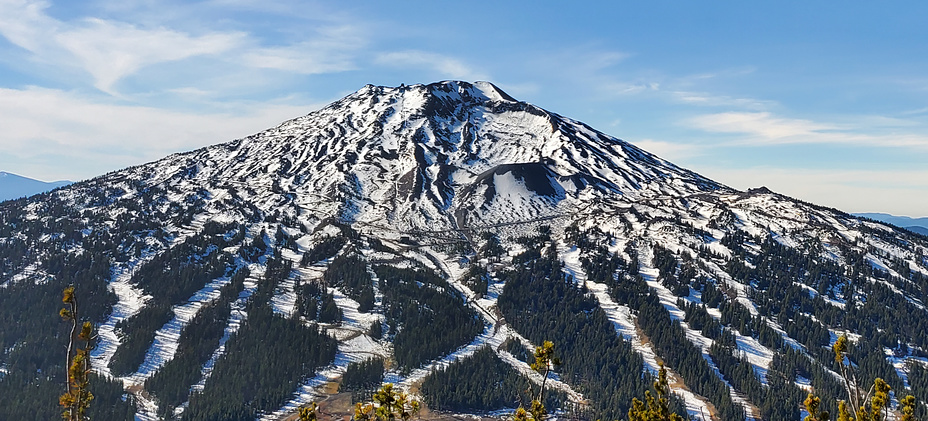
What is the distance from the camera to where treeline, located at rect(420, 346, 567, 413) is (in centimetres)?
9738

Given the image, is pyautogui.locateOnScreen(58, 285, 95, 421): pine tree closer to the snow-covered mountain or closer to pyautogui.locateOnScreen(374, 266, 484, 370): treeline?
the snow-covered mountain

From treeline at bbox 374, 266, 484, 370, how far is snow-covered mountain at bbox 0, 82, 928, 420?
47cm

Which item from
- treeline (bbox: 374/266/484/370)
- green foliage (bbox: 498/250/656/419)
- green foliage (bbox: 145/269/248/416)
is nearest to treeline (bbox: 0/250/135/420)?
green foliage (bbox: 145/269/248/416)

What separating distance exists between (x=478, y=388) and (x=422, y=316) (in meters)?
26.9

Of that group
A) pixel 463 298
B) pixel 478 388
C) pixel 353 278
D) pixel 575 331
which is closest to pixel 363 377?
pixel 478 388

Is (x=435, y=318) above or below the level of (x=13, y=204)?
below

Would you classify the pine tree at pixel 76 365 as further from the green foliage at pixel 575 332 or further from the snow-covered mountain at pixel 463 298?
the green foliage at pixel 575 332

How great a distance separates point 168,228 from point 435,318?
9588cm

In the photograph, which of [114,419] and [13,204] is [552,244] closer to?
[114,419]

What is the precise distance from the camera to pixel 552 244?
558ft

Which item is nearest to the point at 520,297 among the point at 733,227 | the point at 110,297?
the point at 733,227

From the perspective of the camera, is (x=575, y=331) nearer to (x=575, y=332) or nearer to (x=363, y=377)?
(x=575, y=332)

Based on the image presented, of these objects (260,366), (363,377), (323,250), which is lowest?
(363,377)

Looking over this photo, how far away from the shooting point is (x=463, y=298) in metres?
136
